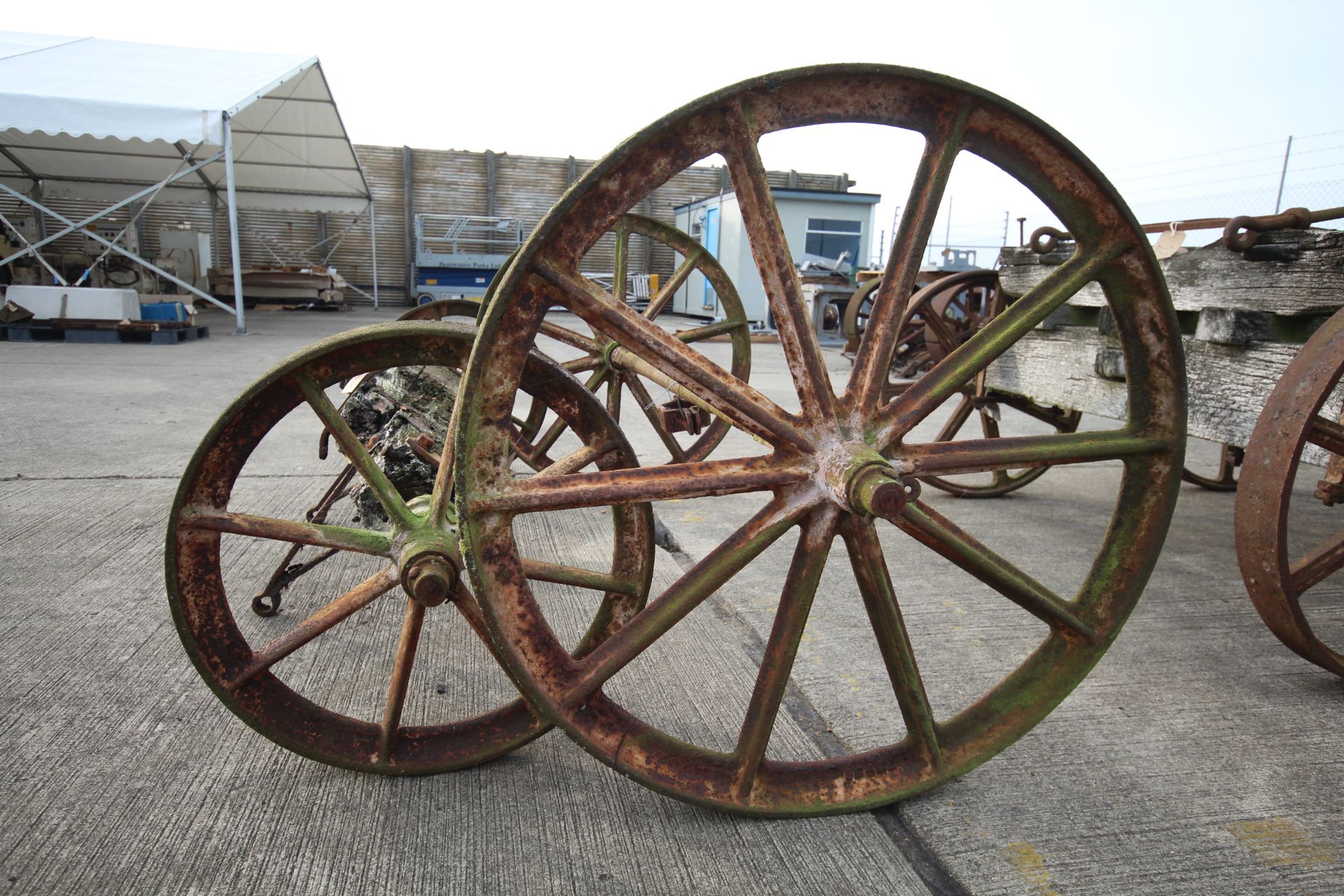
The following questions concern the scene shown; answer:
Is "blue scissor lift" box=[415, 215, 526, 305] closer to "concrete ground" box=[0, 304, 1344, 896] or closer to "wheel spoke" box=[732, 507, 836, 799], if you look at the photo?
"concrete ground" box=[0, 304, 1344, 896]

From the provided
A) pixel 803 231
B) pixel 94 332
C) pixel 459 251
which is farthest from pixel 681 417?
pixel 459 251

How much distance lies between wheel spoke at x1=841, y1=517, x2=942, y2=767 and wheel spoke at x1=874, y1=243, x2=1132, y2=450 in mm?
173

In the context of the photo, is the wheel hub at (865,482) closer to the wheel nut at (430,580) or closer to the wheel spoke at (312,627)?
the wheel nut at (430,580)

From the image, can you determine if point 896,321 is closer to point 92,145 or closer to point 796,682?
point 796,682

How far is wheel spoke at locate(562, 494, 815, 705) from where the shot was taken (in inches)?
53.1

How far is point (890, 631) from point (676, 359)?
0.61 m

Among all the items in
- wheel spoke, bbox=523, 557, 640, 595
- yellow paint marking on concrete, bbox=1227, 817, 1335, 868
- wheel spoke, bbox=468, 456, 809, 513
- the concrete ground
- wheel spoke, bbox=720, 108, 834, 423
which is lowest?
the concrete ground

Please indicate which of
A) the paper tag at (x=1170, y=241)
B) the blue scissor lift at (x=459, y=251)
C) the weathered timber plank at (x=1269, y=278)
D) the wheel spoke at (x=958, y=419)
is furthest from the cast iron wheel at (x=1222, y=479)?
the blue scissor lift at (x=459, y=251)

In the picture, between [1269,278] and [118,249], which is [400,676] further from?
[118,249]

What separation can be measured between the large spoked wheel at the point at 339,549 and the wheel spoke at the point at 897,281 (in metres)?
0.55

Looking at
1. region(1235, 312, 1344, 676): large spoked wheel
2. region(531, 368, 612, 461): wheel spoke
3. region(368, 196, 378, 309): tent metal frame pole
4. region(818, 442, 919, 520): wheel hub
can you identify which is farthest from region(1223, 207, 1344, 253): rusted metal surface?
region(368, 196, 378, 309): tent metal frame pole

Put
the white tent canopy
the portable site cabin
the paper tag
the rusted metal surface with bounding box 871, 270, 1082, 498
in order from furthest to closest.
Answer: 1. the portable site cabin
2. the white tent canopy
3. the rusted metal surface with bounding box 871, 270, 1082, 498
4. the paper tag

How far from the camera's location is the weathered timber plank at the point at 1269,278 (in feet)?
6.75

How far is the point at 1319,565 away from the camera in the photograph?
6.36 ft
